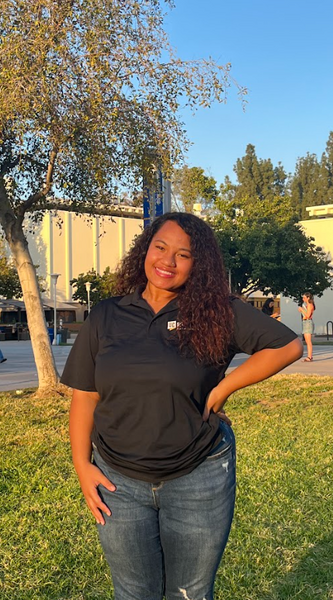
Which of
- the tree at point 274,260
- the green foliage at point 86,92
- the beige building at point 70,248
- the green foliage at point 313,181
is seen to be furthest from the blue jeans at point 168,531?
the green foliage at point 313,181

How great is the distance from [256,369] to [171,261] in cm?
48

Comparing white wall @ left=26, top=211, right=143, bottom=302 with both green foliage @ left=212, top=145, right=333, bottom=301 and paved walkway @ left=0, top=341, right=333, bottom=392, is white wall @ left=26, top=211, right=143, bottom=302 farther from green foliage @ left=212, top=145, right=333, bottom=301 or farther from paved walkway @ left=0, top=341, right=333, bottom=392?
paved walkway @ left=0, top=341, right=333, bottom=392

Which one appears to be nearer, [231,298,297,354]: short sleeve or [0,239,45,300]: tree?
[231,298,297,354]: short sleeve

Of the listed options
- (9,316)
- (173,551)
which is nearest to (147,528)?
(173,551)

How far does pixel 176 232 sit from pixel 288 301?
144ft

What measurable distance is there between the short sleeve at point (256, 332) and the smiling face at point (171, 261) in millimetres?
226

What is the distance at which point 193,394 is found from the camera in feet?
7.05

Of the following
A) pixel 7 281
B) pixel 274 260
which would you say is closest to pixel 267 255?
pixel 274 260

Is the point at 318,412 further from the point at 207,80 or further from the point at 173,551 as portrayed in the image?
the point at 173,551

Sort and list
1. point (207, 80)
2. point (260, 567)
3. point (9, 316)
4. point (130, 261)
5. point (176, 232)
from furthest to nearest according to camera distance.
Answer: point (9, 316), point (207, 80), point (260, 567), point (130, 261), point (176, 232)

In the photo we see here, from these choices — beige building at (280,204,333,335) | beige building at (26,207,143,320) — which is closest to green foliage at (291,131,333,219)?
beige building at (26,207,143,320)

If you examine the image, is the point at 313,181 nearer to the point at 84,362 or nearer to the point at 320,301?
the point at 320,301

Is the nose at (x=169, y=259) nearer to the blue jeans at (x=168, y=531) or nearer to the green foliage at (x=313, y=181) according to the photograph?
the blue jeans at (x=168, y=531)

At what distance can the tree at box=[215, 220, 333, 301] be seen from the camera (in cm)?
3444
